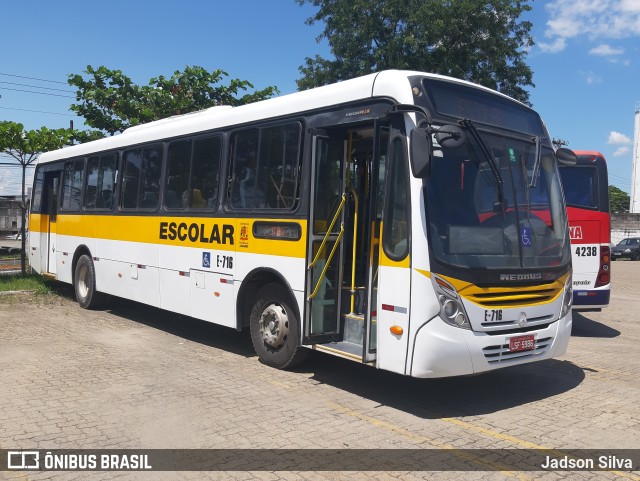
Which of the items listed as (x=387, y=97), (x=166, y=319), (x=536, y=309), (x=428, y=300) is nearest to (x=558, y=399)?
(x=536, y=309)

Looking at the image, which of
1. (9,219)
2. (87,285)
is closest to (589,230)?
(87,285)

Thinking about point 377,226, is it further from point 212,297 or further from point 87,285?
point 87,285

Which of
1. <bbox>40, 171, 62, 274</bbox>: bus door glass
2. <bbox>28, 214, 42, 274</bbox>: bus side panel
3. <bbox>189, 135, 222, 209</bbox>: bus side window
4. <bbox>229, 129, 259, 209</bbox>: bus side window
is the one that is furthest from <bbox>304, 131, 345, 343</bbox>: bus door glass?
<bbox>28, 214, 42, 274</bbox>: bus side panel

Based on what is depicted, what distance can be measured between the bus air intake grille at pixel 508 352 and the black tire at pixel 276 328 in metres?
2.21

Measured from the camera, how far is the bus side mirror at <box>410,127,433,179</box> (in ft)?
18.4

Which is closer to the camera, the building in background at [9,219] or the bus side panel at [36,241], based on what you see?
the bus side panel at [36,241]

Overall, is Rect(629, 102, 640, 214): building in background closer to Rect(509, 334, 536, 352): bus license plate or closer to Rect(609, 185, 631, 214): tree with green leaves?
Rect(609, 185, 631, 214): tree with green leaves

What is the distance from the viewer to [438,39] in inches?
746

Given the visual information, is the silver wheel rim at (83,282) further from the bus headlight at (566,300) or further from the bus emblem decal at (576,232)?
the bus emblem decal at (576,232)

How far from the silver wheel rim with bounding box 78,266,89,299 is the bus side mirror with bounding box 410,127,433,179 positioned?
8556 mm

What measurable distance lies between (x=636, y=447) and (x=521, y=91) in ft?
54.8

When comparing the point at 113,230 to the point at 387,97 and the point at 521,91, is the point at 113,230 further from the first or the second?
the point at 521,91

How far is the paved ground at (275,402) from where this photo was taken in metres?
5.30

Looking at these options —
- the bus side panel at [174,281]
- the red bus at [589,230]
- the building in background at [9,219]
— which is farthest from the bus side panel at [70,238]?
the building in background at [9,219]
